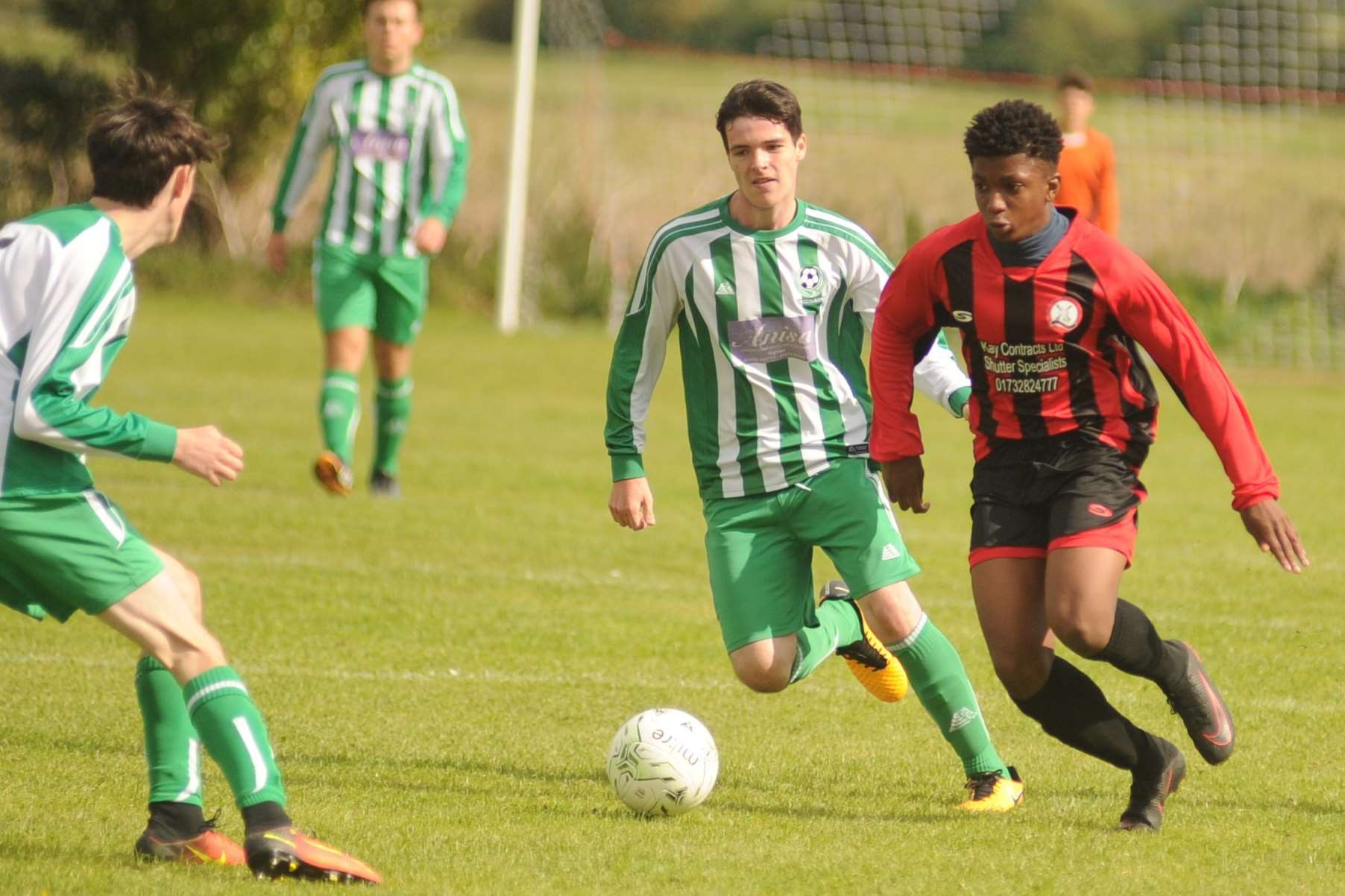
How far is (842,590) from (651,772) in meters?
1.08

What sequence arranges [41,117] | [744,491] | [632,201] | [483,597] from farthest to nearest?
[41,117] → [632,201] → [483,597] → [744,491]

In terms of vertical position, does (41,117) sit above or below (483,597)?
above

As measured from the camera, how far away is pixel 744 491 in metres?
5.02

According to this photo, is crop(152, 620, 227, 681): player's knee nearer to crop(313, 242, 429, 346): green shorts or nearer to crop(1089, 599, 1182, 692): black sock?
crop(1089, 599, 1182, 692): black sock

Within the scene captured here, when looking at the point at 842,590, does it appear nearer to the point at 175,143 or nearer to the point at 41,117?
the point at 175,143

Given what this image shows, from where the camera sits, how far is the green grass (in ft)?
14.0

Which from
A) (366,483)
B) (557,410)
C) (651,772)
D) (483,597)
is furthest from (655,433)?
(651,772)

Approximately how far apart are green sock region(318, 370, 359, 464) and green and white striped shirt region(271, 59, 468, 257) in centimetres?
72

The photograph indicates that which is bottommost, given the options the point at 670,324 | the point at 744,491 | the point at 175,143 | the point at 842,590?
the point at 842,590

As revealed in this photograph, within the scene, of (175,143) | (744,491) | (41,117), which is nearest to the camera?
(175,143)

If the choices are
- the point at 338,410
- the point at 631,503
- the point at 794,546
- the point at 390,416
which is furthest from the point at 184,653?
the point at 390,416

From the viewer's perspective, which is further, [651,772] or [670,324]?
[670,324]

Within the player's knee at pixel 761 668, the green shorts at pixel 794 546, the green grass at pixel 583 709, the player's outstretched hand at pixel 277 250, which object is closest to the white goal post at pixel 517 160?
the green grass at pixel 583 709

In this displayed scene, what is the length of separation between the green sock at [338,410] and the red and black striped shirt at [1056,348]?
497 centimetres
